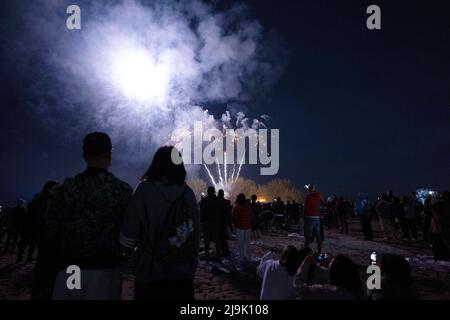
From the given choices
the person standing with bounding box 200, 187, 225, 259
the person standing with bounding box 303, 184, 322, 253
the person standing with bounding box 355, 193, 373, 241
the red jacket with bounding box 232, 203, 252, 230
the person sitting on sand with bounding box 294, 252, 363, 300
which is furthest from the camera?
the person standing with bounding box 355, 193, 373, 241

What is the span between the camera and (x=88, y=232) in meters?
2.55

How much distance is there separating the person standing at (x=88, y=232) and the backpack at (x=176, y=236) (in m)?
0.38

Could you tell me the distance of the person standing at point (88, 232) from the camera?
100 inches

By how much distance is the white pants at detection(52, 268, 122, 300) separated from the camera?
251 centimetres

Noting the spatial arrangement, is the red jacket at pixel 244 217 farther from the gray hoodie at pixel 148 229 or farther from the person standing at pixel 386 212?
the gray hoodie at pixel 148 229

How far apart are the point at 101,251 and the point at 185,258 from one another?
0.67 m

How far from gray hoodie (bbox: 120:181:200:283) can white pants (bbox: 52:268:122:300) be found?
22cm

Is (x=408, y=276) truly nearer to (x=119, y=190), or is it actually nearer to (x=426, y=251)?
(x=119, y=190)

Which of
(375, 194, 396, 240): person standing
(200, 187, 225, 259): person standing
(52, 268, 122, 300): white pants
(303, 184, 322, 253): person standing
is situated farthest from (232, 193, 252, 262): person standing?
(52, 268, 122, 300): white pants

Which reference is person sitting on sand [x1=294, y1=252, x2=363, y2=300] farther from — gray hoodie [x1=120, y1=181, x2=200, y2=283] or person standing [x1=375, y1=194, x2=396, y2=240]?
person standing [x1=375, y1=194, x2=396, y2=240]

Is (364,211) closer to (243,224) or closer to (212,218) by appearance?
(243,224)

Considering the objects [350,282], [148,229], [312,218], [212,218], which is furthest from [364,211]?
[148,229]
